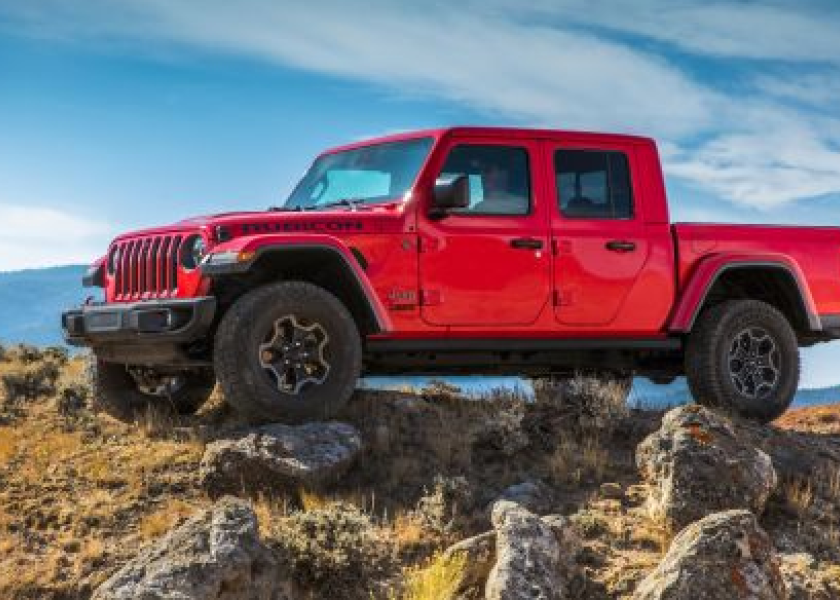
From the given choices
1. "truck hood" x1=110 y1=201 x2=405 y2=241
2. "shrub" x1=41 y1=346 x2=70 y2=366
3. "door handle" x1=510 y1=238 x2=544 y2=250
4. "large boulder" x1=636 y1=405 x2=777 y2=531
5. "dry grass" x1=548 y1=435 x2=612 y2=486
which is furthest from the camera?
"shrub" x1=41 y1=346 x2=70 y2=366

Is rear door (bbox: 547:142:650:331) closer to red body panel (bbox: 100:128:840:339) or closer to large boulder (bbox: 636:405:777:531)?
red body panel (bbox: 100:128:840:339)

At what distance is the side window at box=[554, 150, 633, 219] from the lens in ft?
29.6

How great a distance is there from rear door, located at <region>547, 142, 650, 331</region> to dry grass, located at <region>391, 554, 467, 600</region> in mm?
3016

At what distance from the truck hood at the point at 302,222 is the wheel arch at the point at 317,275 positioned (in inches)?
7.4

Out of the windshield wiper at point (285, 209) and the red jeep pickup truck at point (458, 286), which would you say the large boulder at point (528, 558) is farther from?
the windshield wiper at point (285, 209)

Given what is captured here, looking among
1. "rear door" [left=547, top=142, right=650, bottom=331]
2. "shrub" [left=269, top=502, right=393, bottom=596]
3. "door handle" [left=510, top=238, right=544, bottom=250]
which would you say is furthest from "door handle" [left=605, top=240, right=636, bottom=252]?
"shrub" [left=269, top=502, right=393, bottom=596]

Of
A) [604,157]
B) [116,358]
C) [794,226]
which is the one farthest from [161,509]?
[794,226]

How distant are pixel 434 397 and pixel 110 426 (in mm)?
2587

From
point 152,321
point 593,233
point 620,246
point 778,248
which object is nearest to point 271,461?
point 152,321

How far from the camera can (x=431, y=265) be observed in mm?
8242

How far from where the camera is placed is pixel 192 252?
26.4ft

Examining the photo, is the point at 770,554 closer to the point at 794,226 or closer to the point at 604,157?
the point at 604,157

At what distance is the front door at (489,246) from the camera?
8.29 m

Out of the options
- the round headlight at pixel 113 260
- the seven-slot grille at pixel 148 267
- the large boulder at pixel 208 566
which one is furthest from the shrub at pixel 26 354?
the large boulder at pixel 208 566
